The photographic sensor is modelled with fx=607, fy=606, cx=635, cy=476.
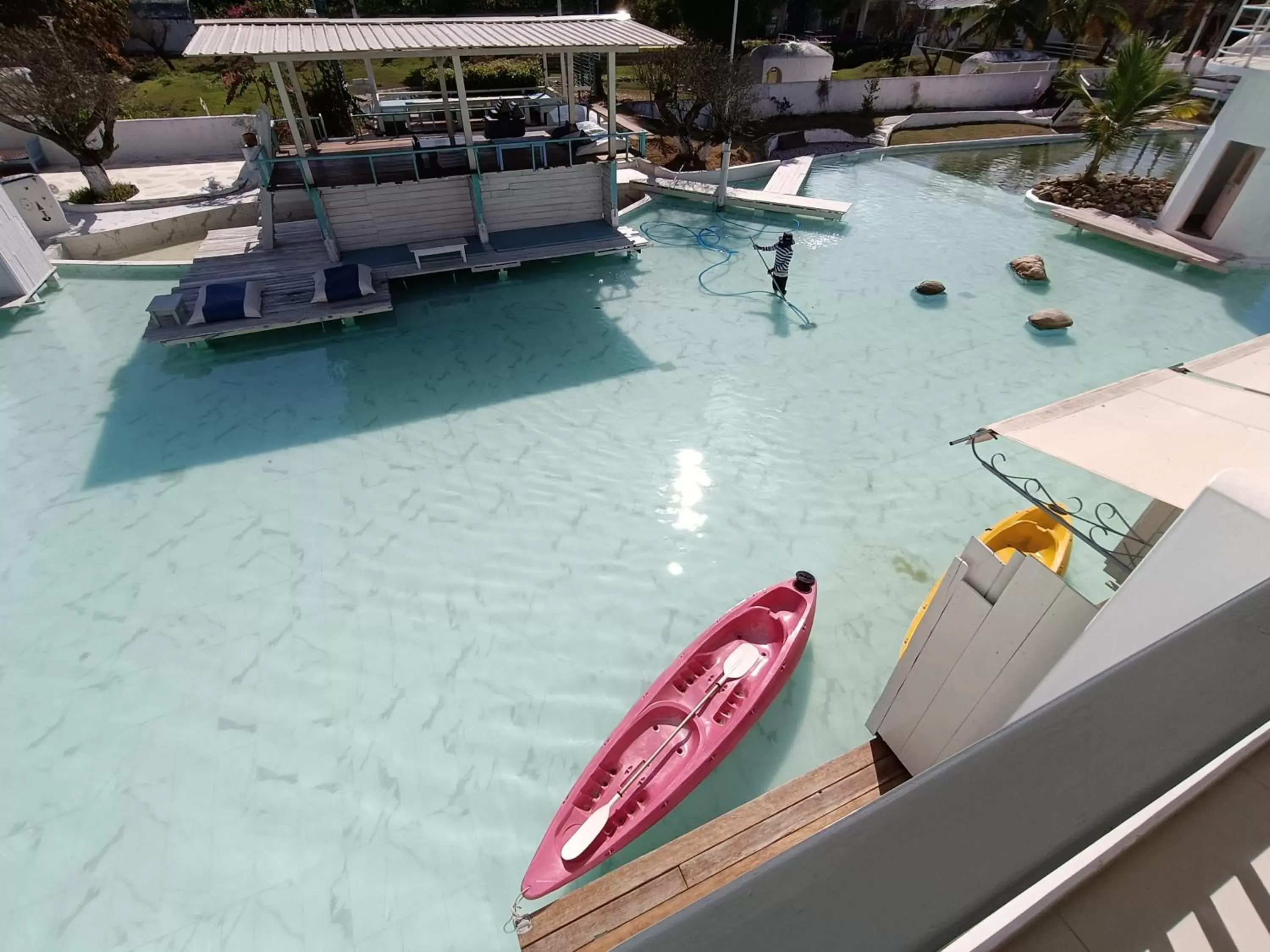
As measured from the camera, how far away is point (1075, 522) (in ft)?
30.7

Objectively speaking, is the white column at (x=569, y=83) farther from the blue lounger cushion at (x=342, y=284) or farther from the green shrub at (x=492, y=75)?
the green shrub at (x=492, y=75)

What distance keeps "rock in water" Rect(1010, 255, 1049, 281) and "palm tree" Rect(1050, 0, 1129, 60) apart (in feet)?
95.5

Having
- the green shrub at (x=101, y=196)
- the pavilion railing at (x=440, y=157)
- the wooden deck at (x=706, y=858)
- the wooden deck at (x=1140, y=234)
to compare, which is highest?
the pavilion railing at (x=440, y=157)

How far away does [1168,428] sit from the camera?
4766 mm

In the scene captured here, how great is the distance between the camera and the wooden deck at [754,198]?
1964 centimetres

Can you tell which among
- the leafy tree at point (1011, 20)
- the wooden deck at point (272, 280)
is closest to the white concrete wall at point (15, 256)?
the wooden deck at point (272, 280)

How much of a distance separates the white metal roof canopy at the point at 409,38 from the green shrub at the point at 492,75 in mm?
13812

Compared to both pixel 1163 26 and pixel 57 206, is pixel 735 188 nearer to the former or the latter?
pixel 57 206

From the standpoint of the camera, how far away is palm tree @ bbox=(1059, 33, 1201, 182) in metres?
19.1

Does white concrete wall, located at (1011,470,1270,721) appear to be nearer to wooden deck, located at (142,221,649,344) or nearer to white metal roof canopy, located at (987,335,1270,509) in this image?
white metal roof canopy, located at (987,335,1270,509)

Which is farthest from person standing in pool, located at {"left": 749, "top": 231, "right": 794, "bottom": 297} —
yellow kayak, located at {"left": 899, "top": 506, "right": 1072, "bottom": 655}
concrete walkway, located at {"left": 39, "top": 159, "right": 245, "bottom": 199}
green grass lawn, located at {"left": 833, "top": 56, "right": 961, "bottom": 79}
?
green grass lawn, located at {"left": 833, "top": 56, "right": 961, "bottom": 79}

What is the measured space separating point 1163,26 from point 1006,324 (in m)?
45.3

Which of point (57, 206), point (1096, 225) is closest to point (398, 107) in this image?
point (57, 206)

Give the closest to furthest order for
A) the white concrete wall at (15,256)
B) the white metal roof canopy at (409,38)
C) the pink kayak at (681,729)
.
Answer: the pink kayak at (681,729) < the white metal roof canopy at (409,38) < the white concrete wall at (15,256)
